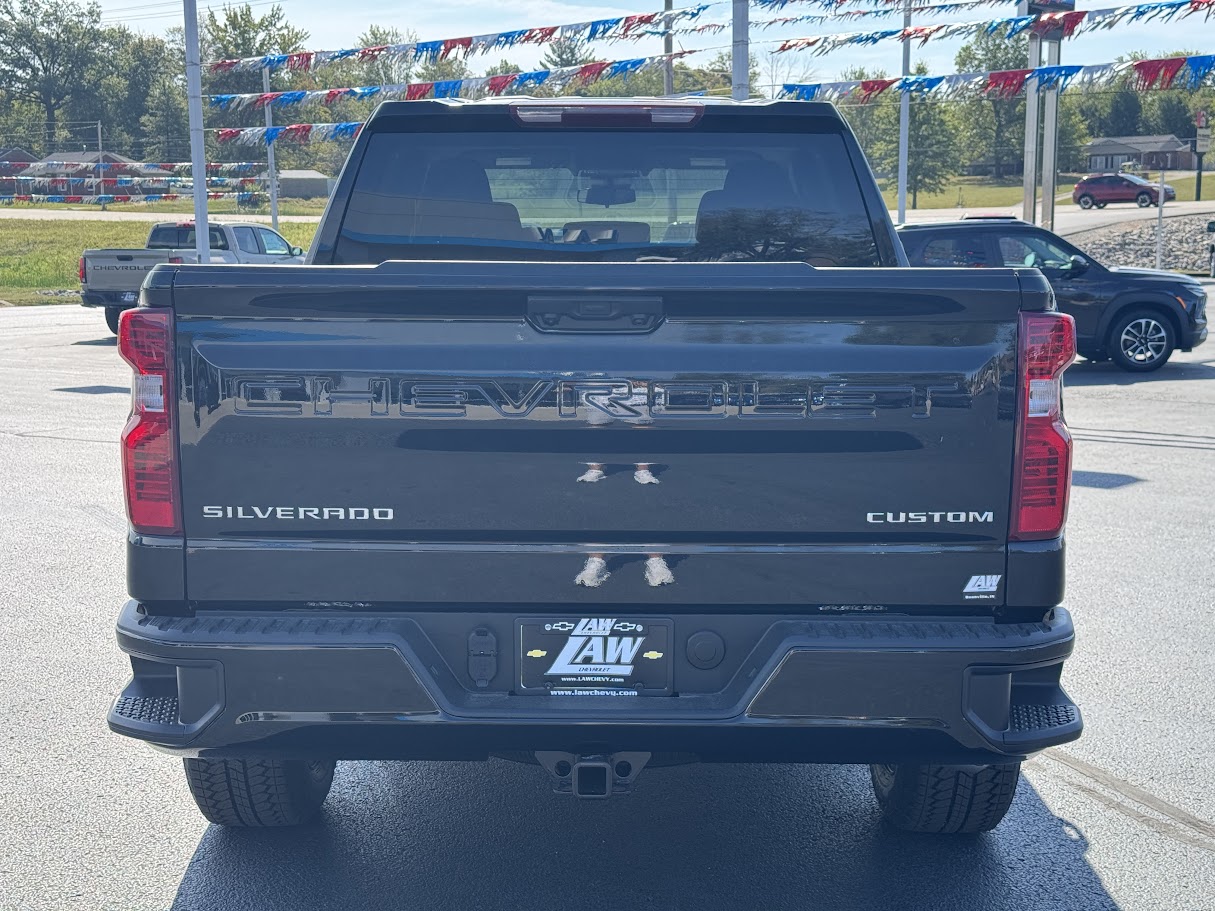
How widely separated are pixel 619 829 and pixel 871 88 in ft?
48.5

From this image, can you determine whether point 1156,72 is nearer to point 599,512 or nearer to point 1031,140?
point 1031,140

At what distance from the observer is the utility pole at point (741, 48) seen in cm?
1476

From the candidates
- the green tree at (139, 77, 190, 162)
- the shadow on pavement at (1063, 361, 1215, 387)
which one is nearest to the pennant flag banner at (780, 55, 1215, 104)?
the shadow on pavement at (1063, 361, 1215, 387)

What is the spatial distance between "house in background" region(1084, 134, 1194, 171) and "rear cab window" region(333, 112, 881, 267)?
122283 mm

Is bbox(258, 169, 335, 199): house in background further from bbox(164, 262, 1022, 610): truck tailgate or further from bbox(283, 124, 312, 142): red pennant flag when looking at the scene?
bbox(164, 262, 1022, 610): truck tailgate

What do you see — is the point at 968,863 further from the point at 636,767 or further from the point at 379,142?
the point at 379,142

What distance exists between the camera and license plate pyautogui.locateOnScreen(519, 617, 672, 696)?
124 inches

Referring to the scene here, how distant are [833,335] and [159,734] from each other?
181cm

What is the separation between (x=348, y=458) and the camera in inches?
121

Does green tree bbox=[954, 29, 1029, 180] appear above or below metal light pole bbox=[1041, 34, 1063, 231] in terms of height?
above

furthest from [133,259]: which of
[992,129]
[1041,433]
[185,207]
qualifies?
[992,129]

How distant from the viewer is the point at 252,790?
386 cm

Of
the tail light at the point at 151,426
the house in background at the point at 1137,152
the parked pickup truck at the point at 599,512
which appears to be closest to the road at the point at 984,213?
the parked pickup truck at the point at 599,512

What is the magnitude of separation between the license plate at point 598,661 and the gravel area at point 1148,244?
3759 centimetres
